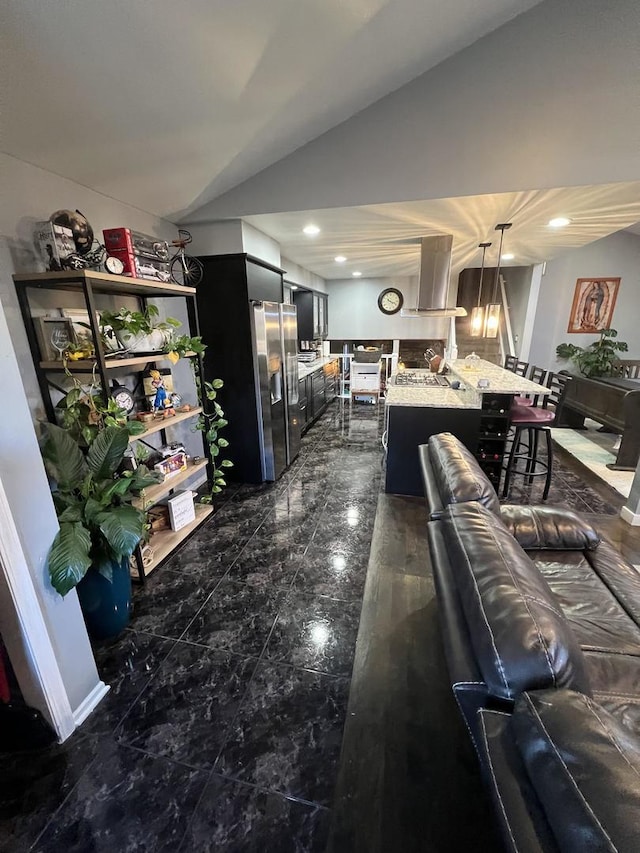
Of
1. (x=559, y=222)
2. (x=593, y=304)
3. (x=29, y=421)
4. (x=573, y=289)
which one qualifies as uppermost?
(x=559, y=222)

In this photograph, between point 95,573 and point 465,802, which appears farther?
point 95,573

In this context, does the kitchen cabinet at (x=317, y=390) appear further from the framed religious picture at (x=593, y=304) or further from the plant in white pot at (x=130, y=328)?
the framed religious picture at (x=593, y=304)

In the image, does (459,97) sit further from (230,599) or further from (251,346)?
(230,599)

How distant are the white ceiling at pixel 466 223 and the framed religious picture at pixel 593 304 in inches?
93.6

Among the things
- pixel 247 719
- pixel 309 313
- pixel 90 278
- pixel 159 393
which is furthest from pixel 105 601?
pixel 309 313

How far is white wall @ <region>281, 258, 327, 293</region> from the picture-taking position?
4.89m

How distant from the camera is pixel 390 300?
6992mm

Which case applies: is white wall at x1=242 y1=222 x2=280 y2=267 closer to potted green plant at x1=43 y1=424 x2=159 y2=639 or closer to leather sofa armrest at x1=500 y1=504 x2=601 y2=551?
potted green plant at x1=43 y1=424 x2=159 y2=639

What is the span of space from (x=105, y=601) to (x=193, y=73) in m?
2.72

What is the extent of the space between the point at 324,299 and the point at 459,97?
15.9ft

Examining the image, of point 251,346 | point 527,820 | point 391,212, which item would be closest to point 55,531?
point 527,820

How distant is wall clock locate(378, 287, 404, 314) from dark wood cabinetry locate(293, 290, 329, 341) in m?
1.28

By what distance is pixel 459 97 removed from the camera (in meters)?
2.24

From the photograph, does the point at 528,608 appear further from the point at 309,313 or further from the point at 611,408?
the point at 309,313
